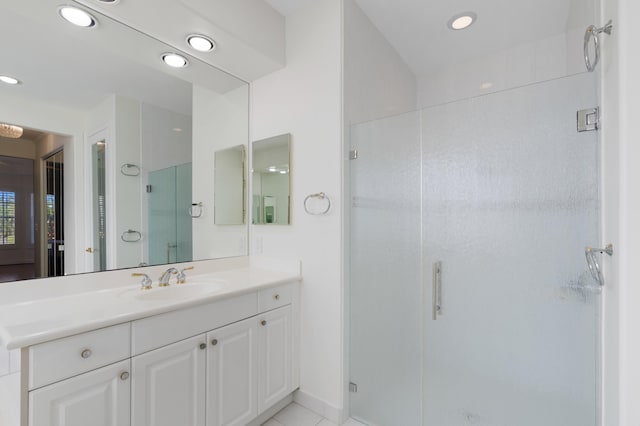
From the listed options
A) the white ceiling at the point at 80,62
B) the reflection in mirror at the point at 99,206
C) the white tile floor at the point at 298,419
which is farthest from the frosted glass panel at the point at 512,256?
the reflection in mirror at the point at 99,206

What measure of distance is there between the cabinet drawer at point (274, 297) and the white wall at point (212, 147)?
0.58 meters

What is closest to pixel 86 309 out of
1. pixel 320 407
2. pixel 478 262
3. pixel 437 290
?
pixel 320 407

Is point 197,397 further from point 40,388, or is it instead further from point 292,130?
point 292,130

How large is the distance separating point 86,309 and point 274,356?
3.53 feet

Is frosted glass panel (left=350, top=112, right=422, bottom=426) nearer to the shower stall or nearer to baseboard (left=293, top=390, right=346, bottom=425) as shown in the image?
the shower stall

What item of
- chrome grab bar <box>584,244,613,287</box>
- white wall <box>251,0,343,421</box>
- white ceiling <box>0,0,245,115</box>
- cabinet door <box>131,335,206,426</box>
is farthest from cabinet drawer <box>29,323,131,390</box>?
chrome grab bar <box>584,244,613,287</box>

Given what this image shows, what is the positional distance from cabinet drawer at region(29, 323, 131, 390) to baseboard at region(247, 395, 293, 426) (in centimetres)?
100

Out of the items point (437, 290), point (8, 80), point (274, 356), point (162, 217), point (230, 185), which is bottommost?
point (274, 356)

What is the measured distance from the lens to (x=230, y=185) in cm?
236

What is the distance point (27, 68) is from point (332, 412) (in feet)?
8.55

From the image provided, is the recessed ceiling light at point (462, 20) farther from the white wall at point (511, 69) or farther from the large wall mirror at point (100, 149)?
the large wall mirror at point (100, 149)

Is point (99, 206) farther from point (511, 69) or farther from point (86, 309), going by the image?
point (511, 69)

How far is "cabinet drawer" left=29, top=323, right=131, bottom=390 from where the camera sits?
1.00m
